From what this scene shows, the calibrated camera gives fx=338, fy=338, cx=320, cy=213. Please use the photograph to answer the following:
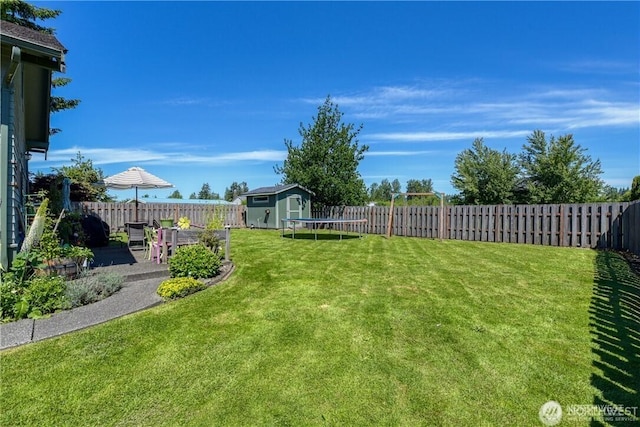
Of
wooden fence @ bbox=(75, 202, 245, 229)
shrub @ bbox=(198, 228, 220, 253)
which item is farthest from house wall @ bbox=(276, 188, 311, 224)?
shrub @ bbox=(198, 228, 220, 253)

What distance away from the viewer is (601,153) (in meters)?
23.5

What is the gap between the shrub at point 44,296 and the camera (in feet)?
12.8

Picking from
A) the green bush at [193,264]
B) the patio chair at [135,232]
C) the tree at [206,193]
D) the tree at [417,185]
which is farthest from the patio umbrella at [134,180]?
the tree at [417,185]

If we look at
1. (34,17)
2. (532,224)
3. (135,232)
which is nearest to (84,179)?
(34,17)

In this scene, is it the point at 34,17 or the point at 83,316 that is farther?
the point at 34,17

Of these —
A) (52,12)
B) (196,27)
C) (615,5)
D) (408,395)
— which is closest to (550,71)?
(615,5)

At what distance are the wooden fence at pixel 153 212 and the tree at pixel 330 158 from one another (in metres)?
4.39

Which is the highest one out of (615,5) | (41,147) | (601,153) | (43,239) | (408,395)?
(615,5)

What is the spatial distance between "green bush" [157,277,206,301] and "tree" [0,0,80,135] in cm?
1249

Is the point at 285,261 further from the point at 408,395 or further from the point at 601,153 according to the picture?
the point at 601,153

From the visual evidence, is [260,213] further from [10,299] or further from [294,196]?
[10,299]

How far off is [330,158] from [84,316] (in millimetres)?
17394

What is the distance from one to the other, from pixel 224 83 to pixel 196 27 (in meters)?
4.88

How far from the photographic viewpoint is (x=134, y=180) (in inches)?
455
